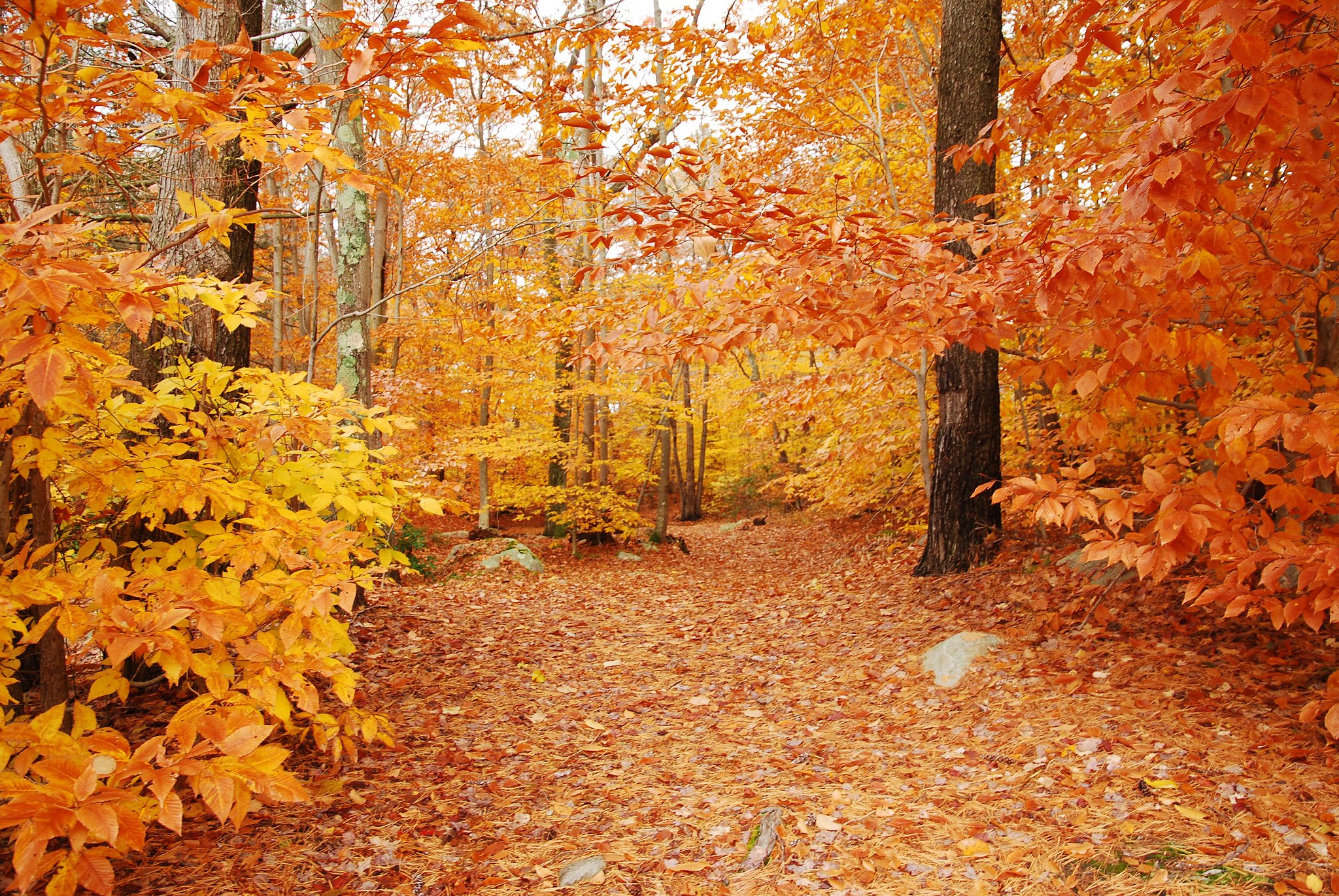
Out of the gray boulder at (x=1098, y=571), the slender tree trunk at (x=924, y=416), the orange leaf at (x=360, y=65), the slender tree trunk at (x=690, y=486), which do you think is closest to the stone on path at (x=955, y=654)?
the gray boulder at (x=1098, y=571)

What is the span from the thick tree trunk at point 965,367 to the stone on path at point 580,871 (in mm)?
3941

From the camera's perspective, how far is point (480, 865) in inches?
104

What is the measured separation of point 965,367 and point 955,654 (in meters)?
2.34

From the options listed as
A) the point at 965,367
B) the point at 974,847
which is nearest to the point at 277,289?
the point at 965,367

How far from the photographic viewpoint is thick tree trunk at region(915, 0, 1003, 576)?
5348mm

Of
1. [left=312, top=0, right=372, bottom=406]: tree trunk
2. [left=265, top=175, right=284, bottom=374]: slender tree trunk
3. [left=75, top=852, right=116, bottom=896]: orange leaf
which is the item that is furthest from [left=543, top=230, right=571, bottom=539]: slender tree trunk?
[left=75, top=852, right=116, bottom=896]: orange leaf

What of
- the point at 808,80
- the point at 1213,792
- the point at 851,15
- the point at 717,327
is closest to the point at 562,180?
the point at 808,80

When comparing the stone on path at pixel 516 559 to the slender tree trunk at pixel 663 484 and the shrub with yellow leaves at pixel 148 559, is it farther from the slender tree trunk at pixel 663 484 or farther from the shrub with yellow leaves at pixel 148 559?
the shrub with yellow leaves at pixel 148 559

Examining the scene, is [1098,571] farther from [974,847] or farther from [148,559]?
[148,559]

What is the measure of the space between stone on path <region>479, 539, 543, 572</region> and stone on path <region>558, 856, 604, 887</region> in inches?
251

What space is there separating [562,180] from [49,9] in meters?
6.91

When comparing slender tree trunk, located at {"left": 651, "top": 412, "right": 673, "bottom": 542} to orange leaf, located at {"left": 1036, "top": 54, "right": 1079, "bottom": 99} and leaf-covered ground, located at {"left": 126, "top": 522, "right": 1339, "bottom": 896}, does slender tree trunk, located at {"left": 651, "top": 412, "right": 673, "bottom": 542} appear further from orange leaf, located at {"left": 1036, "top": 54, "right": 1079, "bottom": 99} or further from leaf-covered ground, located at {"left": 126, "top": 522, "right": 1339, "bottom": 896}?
orange leaf, located at {"left": 1036, "top": 54, "right": 1079, "bottom": 99}

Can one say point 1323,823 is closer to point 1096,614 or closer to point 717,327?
point 1096,614

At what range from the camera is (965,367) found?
5.48 m
